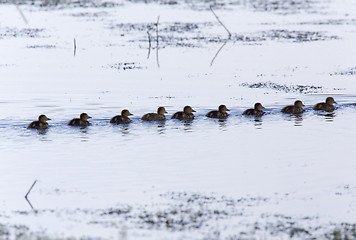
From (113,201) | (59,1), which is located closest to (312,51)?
(113,201)

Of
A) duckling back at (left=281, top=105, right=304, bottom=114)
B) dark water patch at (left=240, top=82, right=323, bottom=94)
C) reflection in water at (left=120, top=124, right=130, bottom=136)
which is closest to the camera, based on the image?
reflection in water at (left=120, top=124, right=130, bottom=136)

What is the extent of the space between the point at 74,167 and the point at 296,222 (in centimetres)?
412

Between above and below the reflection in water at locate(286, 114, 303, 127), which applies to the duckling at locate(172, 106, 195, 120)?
above

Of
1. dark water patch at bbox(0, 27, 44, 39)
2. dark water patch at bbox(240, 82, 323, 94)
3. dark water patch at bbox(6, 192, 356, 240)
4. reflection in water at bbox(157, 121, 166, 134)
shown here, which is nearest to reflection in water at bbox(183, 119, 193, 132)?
reflection in water at bbox(157, 121, 166, 134)

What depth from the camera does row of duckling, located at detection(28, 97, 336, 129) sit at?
→ 1449 cm

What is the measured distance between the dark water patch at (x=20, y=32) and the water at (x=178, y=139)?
0.27 ft

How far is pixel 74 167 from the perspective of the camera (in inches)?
444

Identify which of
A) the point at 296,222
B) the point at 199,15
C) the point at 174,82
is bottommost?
the point at 296,222

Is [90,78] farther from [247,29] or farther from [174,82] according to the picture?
[247,29]

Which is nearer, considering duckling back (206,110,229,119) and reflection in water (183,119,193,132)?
reflection in water (183,119,193,132)

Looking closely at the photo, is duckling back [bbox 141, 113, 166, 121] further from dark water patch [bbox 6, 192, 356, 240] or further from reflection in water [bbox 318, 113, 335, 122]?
dark water patch [bbox 6, 192, 356, 240]

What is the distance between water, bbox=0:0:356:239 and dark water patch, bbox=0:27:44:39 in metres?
0.08

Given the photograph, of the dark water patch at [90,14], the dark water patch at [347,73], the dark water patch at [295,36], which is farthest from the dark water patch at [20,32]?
the dark water patch at [347,73]

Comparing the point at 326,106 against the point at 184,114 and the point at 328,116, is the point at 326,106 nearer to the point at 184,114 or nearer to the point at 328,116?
the point at 328,116
